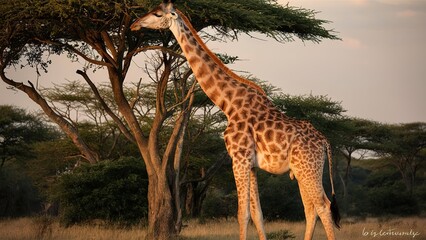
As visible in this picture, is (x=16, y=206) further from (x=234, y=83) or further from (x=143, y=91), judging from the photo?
(x=234, y=83)

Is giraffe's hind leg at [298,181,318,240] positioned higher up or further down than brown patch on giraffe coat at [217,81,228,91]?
further down

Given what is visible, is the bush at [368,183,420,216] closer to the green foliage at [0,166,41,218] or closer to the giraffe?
the green foliage at [0,166,41,218]

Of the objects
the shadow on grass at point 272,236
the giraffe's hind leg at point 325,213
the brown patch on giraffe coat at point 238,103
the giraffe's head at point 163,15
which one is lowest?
the shadow on grass at point 272,236

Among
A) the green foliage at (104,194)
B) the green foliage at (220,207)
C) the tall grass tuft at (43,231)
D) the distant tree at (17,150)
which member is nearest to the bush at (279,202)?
the green foliage at (220,207)

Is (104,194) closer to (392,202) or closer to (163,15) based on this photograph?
(163,15)

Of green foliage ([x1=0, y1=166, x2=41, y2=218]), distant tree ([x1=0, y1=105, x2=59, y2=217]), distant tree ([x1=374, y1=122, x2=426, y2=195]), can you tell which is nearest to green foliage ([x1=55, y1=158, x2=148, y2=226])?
distant tree ([x1=0, y1=105, x2=59, y2=217])

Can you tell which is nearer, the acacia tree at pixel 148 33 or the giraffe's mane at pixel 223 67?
the giraffe's mane at pixel 223 67

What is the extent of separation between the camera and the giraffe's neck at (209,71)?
324 inches

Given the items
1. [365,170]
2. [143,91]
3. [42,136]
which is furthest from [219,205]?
[365,170]

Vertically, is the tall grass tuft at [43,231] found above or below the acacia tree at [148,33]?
below

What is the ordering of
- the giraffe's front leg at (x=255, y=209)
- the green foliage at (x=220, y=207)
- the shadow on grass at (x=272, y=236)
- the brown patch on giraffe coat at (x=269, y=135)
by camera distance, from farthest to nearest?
the green foliage at (x=220, y=207)
the shadow on grass at (x=272, y=236)
the giraffe's front leg at (x=255, y=209)
the brown patch on giraffe coat at (x=269, y=135)

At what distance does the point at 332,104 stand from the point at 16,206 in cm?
1229

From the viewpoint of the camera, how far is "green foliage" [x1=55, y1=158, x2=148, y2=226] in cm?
1636

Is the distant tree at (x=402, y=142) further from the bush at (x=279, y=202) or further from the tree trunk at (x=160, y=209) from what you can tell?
the tree trunk at (x=160, y=209)
